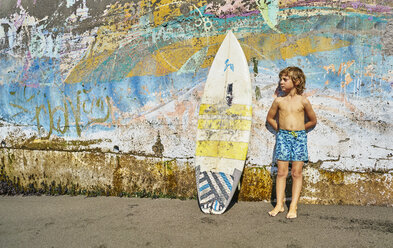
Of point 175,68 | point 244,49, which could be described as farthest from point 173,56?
point 244,49

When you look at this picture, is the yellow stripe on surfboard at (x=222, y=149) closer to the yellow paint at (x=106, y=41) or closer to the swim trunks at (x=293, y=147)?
the swim trunks at (x=293, y=147)

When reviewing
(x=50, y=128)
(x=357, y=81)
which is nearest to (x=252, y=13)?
(x=357, y=81)

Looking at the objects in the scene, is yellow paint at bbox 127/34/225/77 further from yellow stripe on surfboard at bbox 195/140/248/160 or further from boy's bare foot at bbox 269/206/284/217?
boy's bare foot at bbox 269/206/284/217

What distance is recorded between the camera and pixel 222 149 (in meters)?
2.98

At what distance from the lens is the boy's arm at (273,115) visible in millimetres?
2805

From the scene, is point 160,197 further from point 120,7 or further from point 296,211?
point 120,7

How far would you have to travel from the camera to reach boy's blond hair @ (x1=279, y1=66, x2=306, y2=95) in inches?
107

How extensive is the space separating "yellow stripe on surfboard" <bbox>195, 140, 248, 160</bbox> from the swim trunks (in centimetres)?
36

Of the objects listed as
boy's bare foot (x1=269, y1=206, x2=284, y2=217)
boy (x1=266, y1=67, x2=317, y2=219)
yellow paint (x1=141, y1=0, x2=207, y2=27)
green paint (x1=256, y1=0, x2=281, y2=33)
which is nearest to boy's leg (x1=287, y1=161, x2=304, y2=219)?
boy (x1=266, y1=67, x2=317, y2=219)

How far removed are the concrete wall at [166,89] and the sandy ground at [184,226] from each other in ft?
0.91

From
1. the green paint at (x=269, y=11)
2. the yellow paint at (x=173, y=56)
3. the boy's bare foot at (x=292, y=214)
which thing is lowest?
the boy's bare foot at (x=292, y=214)

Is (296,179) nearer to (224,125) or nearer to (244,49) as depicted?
(224,125)

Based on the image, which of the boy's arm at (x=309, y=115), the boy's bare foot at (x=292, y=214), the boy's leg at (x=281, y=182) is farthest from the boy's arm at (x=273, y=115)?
the boy's bare foot at (x=292, y=214)

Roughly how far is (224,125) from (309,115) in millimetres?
813
